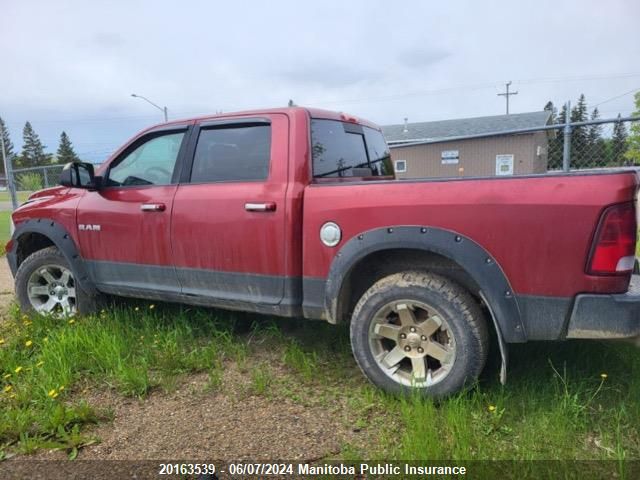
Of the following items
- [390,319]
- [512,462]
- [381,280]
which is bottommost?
[512,462]

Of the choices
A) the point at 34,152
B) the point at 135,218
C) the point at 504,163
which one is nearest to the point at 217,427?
the point at 135,218

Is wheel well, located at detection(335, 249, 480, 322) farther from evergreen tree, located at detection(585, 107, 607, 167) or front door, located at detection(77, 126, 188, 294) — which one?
evergreen tree, located at detection(585, 107, 607, 167)

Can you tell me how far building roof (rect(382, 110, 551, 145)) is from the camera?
2780cm

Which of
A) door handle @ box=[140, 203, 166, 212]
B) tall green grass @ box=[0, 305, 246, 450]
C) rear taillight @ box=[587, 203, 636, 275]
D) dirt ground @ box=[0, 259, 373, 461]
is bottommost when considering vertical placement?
dirt ground @ box=[0, 259, 373, 461]

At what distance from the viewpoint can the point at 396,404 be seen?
2.88 metres

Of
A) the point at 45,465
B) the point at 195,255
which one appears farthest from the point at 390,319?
the point at 45,465

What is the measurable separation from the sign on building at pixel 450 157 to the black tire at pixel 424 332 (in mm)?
11629

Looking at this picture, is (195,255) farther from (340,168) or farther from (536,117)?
(536,117)

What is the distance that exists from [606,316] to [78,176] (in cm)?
386

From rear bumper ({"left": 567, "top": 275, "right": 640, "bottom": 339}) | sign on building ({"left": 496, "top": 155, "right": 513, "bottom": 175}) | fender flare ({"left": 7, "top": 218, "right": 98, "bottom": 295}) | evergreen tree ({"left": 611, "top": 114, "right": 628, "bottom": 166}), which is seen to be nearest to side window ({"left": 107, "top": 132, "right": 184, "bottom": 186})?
fender flare ({"left": 7, "top": 218, "right": 98, "bottom": 295})

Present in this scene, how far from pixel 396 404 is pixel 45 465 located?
1946 mm

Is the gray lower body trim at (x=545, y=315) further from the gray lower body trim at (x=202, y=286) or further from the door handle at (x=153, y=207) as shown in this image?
the door handle at (x=153, y=207)

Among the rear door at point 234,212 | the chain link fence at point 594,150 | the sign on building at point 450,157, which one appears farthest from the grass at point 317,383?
the sign on building at point 450,157

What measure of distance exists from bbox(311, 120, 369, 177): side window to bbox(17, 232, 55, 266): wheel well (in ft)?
9.73
